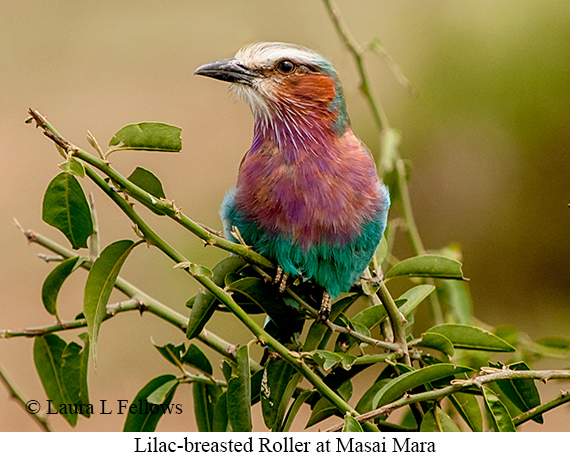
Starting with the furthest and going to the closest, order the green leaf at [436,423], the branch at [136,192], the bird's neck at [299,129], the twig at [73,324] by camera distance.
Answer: the bird's neck at [299,129], the twig at [73,324], the green leaf at [436,423], the branch at [136,192]

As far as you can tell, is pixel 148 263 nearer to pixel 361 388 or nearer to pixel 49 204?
pixel 361 388

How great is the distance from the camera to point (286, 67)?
2188 mm

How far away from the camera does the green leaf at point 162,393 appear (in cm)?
176

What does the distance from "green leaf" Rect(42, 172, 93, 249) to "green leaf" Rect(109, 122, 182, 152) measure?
116 mm

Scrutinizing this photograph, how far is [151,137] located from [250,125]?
504 cm

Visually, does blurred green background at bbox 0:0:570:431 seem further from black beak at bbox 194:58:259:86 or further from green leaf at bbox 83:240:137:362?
green leaf at bbox 83:240:137:362

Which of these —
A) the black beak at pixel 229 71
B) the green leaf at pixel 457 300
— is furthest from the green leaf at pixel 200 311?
the green leaf at pixel 457 300

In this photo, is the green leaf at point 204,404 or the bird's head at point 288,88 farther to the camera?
the bird's head at point 288,88

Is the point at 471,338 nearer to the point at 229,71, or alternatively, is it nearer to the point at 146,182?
the point at 146,182

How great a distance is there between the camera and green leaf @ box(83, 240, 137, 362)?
1406 millimetres

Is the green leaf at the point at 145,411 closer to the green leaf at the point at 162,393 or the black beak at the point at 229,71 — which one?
the green leaf at the point at 162,393

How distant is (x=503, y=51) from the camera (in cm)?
433

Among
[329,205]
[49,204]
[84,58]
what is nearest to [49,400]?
[49,204]

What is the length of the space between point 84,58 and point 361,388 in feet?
10.9
